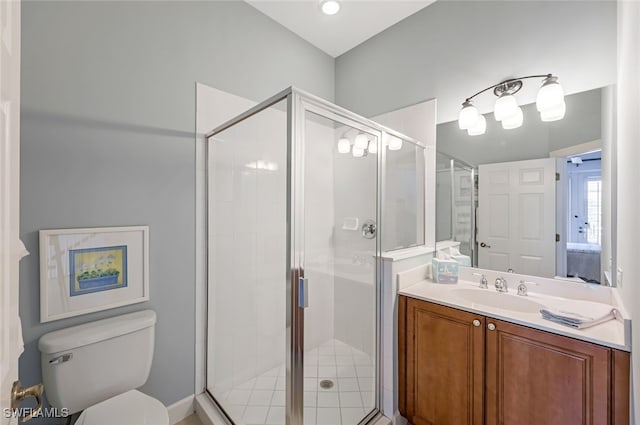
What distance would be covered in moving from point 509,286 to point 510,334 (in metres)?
0.54

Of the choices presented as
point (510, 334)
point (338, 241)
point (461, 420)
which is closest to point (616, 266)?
point (510, 334)

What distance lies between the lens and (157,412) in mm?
1300

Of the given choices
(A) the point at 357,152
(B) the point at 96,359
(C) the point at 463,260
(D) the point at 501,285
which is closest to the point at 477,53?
(A) the point at 357,152

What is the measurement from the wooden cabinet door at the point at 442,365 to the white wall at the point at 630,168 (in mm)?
536

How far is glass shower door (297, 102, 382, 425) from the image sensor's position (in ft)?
4.87

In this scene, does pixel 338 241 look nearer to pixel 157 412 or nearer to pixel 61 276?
pixel 157 412

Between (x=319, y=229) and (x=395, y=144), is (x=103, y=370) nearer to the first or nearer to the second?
(x=319, y=229)

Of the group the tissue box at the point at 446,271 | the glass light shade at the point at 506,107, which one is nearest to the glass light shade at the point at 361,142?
the glass light shade at the point at 506,107

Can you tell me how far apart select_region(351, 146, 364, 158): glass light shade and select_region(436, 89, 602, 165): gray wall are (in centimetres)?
69

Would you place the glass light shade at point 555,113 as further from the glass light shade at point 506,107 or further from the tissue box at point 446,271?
the tissue box at point 446,271

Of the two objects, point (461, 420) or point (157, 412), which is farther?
point (461, 420)

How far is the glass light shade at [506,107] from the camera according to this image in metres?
1.66

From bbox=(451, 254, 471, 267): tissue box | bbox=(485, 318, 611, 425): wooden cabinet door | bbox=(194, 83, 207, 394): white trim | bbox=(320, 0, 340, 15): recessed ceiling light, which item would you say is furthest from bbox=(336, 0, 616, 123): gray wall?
bbox=(194, 83, 207, 394): white trim

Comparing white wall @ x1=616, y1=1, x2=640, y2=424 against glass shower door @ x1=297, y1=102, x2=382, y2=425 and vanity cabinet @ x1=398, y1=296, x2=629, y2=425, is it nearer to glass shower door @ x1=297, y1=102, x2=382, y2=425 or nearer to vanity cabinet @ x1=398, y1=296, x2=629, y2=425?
vanity cabinet @ x1=398, y1=296, x2=629, y2=425
